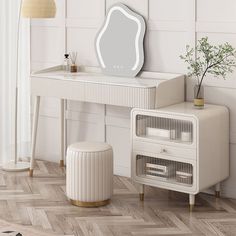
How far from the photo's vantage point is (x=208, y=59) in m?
4.69

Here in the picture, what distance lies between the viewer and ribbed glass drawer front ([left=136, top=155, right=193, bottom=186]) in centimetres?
463

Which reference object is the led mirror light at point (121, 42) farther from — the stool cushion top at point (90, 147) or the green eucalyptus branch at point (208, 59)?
the stool cushion top at point (90, 147)

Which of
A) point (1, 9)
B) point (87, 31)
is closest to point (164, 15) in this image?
point (87, 31)

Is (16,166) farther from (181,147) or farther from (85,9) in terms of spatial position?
(181,147)

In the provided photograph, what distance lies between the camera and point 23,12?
5344 millimetres

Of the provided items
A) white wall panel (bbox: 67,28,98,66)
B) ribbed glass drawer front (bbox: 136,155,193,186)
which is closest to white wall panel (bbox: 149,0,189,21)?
white wall panel (bbox: 67,28,98,66)

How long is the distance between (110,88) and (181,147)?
726 mm

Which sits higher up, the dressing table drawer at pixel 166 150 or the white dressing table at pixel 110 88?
the white dressing table at pixel 110 88

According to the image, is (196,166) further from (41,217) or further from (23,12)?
(23,12)

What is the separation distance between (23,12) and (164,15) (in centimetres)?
114

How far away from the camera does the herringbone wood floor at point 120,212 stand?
4.24 metres

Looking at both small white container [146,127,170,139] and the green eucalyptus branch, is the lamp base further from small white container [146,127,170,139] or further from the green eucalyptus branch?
the green eucalyptus branch

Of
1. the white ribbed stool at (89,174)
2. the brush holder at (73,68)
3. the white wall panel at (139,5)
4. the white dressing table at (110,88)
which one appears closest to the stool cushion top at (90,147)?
the white ribbed stool at (89,174)

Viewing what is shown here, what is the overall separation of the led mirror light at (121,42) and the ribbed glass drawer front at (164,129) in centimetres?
59
